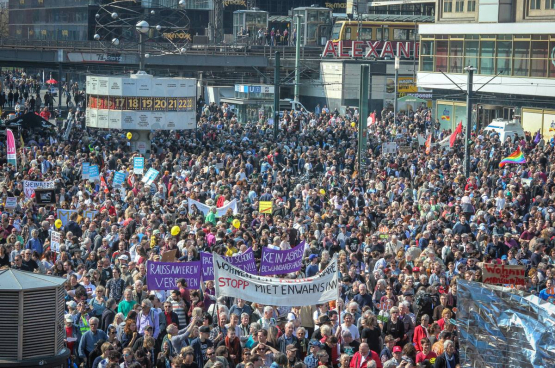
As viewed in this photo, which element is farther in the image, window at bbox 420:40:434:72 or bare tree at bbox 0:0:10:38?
bare tree at bbox 0:0:10:38

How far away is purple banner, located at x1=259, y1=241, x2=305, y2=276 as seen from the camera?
15414mm

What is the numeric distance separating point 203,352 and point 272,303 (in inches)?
49.8

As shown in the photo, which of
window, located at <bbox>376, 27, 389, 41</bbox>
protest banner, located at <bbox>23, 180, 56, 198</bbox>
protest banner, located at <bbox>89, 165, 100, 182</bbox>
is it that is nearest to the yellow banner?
window, located at <bbox>376, 27, 389, 41</bbox>

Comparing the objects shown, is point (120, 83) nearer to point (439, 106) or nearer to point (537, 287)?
point (439, 106)

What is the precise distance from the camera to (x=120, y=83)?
130 feet

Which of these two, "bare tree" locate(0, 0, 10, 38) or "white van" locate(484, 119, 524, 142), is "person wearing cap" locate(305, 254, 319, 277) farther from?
"bare tree" locate(0, 0, 10, 38)

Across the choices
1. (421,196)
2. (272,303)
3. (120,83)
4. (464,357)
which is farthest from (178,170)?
(464,357)

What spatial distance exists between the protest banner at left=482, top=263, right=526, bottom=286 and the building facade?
30550mm

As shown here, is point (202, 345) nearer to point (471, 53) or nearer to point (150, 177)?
point (150, 177)

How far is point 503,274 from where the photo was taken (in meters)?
14.8

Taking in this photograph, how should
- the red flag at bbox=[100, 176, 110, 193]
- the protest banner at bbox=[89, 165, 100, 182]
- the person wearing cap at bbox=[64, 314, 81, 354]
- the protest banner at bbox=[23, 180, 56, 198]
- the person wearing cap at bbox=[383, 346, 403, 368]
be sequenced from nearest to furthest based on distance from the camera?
the person wearing cap at bbox=[383, 346, 403, 368] → the person wearing cap at bbox=[64, 314, 81, 354] → the protest banner at bbox=[23, 180, 56, 198] → the red flag at bbox=[100, 176, 110, 193] → the protest banner at bbox=[89, 165, 100, 182]

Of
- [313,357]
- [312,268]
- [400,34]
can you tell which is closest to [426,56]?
[400,34]

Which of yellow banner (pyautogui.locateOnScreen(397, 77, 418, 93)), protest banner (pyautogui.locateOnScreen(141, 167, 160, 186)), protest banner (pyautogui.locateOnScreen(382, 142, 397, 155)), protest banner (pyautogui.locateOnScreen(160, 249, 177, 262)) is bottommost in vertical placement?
protest banner (pyautogui.locateOnScreen(160, 249, 177, 262))

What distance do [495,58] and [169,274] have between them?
39.4 metres
